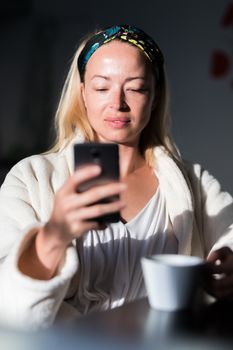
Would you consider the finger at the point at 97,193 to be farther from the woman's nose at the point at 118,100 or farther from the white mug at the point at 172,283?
the woman's nose at the point at 118,100

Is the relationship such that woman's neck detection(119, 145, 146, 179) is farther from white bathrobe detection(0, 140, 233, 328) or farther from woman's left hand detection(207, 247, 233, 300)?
woman's left hand detection(207, 247, 233, 300)

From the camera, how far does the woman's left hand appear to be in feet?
2.56

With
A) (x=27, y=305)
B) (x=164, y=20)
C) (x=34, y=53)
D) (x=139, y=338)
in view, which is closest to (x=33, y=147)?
(x=34, y=53)

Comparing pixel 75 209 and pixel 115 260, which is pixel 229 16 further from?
pixel 75 209

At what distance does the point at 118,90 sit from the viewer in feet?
3.70

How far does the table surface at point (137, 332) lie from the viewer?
0.56m

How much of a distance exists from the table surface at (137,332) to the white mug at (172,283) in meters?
0.01

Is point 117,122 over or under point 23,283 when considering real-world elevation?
over

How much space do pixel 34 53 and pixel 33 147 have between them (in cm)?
54

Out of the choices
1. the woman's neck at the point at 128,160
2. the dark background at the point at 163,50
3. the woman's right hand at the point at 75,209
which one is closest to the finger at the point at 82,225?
the woman's right hand at the point at 75,209

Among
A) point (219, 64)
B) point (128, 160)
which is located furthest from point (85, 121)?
point (219, 64)

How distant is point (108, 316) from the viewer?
667mm

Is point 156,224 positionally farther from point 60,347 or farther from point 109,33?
point 60,347

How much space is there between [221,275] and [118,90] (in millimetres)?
447
